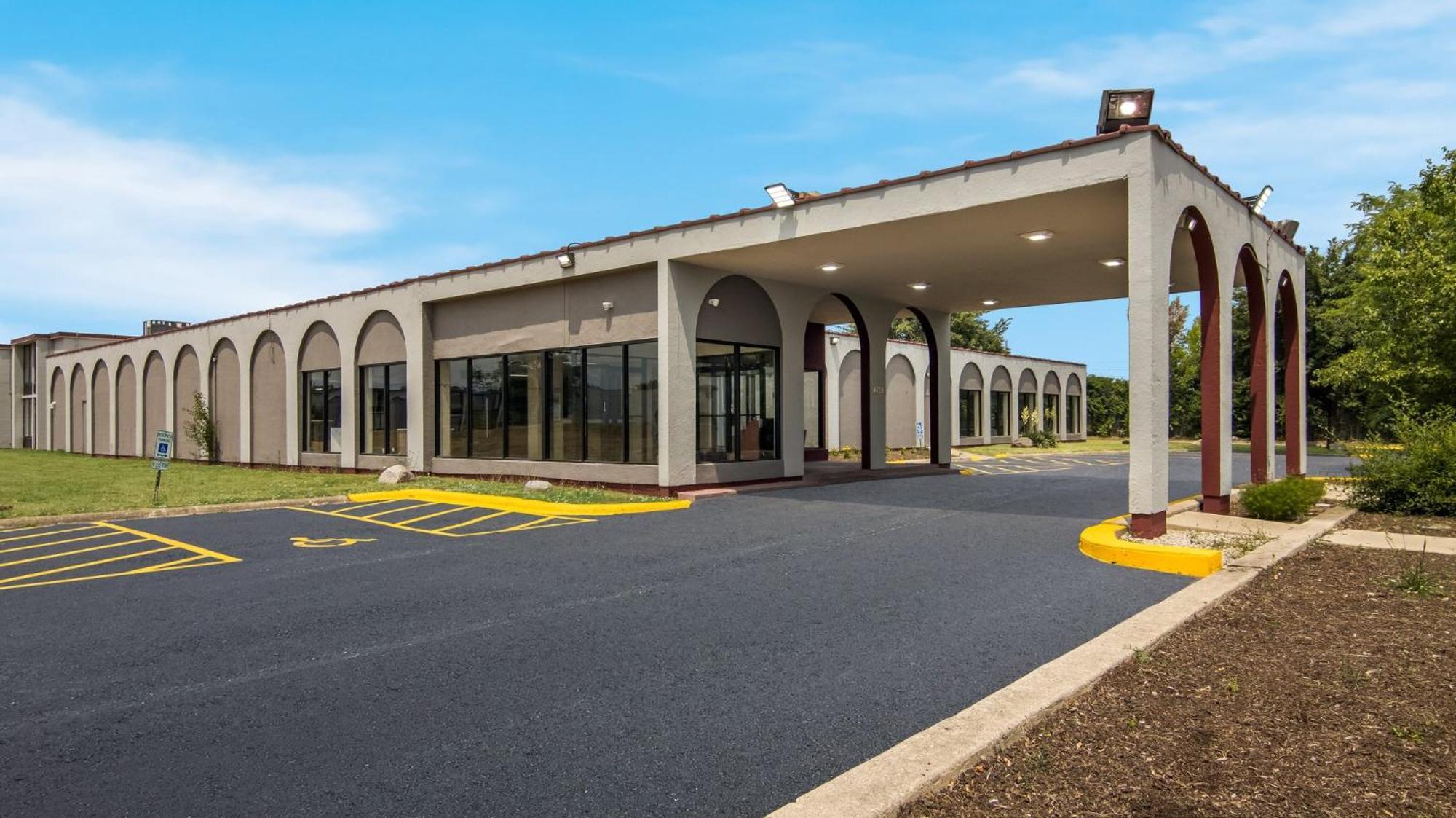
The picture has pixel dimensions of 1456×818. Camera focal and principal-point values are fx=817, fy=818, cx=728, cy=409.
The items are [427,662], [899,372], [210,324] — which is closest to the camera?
[427,662]

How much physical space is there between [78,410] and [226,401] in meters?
15.6

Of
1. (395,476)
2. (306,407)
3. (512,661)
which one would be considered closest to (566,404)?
(395,476)

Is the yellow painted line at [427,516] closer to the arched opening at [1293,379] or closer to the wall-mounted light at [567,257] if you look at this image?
the wall-mounted light at [567,257]

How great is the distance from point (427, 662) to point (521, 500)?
807cm

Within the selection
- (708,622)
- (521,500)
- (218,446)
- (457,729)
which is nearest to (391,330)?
(521,500)

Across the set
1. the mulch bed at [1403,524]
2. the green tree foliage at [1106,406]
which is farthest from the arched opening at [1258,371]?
the green tree foliage at [1106,406]

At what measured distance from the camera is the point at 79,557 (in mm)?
8797

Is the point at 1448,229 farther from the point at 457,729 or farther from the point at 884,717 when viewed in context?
the point at 457,729

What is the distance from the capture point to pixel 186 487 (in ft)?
54.7

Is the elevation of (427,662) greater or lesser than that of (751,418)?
lesser

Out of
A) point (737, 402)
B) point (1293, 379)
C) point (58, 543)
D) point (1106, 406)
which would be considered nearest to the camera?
point (58, 543)

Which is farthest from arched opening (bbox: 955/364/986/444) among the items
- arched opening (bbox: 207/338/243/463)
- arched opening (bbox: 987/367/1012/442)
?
arched opening (bbox: 207/338/243/463)

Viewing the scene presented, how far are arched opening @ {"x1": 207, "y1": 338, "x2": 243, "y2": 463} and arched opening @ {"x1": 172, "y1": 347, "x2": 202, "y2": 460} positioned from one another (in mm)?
1050

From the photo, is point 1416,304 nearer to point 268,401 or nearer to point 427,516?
point 427,516
